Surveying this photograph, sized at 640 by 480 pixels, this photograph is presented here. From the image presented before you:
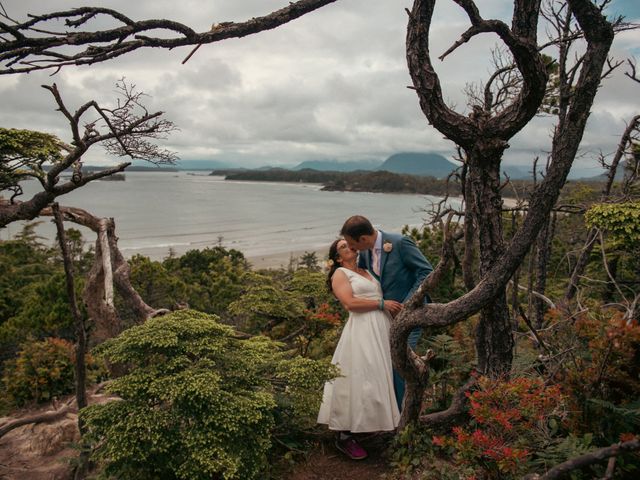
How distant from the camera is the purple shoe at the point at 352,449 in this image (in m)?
4.16

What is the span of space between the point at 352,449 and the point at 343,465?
0.15m

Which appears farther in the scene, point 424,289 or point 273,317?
point 273,317

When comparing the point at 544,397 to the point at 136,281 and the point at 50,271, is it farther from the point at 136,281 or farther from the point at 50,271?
the point at 50,271

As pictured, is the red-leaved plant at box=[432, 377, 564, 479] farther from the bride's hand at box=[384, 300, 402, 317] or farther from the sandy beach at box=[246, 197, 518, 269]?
the sandy beach at box=[246, 197, 518, 269]

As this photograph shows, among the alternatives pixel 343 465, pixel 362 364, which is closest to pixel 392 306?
pixel 362 364

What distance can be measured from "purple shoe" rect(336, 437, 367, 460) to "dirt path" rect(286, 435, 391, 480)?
55 millimetres

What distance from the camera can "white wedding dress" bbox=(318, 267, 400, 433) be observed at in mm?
4102

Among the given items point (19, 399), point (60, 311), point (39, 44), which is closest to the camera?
point (39, 44)

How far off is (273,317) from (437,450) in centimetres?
350

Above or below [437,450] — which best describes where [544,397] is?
above

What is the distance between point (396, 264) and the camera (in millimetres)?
4188

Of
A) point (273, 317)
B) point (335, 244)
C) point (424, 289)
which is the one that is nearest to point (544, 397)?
point (424, 289)

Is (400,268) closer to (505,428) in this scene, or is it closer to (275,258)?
(505,428)

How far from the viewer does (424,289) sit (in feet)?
Result: 10.4
